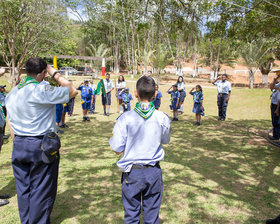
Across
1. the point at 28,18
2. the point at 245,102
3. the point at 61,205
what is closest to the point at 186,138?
the point at 61,205

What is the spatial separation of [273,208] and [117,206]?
243 centimetres

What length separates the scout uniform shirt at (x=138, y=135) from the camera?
235 centimetres

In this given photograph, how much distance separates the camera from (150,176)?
92.2 inches

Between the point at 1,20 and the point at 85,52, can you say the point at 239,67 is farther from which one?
the point at 1,20

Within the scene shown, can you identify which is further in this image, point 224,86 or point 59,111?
point 224,86

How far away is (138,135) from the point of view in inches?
93.4

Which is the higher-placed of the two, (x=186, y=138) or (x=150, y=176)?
(x=150, y=176)

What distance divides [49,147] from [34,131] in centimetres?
26

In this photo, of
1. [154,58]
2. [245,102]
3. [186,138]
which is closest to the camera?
[186,138]

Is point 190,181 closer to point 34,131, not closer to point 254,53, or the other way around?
point 34,131

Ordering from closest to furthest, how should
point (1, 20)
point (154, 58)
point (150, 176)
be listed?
point (150, 176) → point (1, 20) → point (154, 58)

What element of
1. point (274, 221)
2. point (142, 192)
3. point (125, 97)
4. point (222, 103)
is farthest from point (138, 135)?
point (222, 103)

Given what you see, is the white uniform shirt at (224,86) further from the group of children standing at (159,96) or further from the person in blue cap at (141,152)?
the person in blue cap at (141,152)

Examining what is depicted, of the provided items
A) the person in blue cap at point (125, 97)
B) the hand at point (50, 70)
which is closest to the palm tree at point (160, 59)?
the person in blue cap at point (125, 97)
